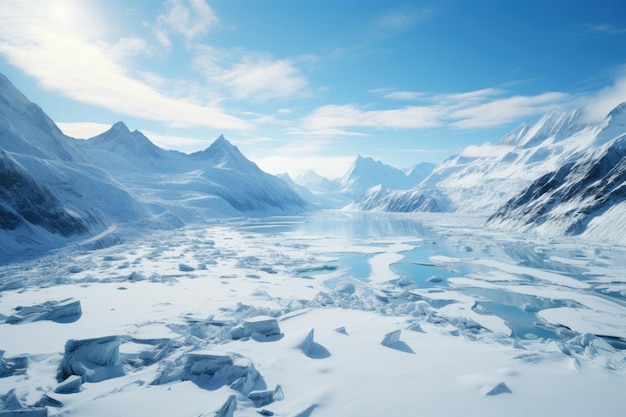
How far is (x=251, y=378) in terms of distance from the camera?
8.12 m

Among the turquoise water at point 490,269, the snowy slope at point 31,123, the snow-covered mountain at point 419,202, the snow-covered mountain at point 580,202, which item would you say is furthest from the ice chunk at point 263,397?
the snow-covered mountain at point 419,202

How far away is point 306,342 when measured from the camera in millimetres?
10258

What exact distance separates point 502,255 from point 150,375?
114 ft

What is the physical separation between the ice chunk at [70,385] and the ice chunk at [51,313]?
6.46m

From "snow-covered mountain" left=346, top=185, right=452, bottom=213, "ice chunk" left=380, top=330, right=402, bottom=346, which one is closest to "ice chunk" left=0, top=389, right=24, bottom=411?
"ice chunk" left=380, top=330, right=402, bottom=346

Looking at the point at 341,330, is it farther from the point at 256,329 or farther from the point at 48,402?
the point at 48,402

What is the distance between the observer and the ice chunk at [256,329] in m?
11.5

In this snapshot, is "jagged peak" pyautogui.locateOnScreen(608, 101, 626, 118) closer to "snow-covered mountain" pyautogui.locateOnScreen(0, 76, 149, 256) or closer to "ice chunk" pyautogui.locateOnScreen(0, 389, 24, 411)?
"snow-covered mountain" pyautogui.locateOnScreen(0, 76, 149, 256)

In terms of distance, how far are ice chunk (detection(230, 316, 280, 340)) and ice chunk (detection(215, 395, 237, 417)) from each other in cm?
457

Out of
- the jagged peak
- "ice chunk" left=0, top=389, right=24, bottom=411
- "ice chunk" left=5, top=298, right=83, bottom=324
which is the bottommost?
"ice chunk" left=5, top=298, right=83, bottom=324

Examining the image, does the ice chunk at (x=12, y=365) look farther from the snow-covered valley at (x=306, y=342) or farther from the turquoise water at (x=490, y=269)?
the turquoise water at (x=490, y=269)

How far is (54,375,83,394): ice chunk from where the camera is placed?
295 inches

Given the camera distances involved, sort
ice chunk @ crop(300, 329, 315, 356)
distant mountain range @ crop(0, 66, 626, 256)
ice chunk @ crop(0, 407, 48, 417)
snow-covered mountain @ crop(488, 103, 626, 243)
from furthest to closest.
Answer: snow-covered mountain @ crop(488, 103, 626, 243), distant mountain range @ crop(0, 66, 626, 256), ice chunk @ crop(300, 329, 315, 356), ice chunk @ crop(0, 407, 48, 417)


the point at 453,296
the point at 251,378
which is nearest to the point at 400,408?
the point at 251,378
